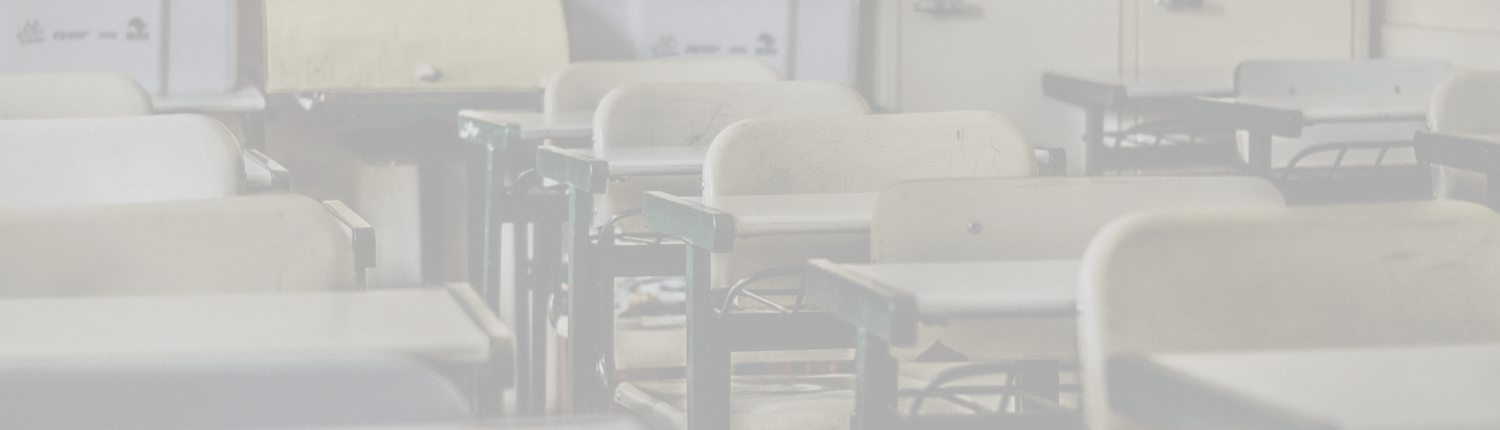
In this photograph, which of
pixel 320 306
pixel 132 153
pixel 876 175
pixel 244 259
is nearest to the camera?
pixel 320 306

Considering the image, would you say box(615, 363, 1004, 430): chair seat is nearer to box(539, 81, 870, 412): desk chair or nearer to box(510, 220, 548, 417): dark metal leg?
box(539, 81, 870, 412): desk chair

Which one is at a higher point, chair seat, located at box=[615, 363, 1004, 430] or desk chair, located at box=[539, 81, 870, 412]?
desk chair, located at box=[539, 81, 870, 412]

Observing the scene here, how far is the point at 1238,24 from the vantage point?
521 cm

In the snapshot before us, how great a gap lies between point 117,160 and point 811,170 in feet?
3.20

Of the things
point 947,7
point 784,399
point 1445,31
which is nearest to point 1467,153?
point 784,399

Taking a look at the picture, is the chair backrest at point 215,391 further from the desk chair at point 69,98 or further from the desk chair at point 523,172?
the desk chair at point 523,172

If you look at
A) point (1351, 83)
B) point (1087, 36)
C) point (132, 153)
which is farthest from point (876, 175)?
point (1087, 36)

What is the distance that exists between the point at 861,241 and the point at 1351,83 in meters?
2.01

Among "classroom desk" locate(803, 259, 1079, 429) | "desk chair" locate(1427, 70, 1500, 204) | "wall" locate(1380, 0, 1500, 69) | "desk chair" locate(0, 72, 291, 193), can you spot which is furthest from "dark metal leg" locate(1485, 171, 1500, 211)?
"wall" locate(1380, 0, 1500, 69)

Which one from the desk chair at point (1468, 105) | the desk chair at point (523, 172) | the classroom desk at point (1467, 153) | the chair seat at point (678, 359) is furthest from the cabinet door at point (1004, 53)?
the classroom desk at point (1467, 153)

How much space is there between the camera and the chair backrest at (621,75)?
3.67 metres

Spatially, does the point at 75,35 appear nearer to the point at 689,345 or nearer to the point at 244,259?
the point at 689,345

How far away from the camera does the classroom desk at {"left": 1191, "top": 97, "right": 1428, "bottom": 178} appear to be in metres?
3.40

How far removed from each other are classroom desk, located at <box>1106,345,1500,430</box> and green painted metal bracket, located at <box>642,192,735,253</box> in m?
0.78
